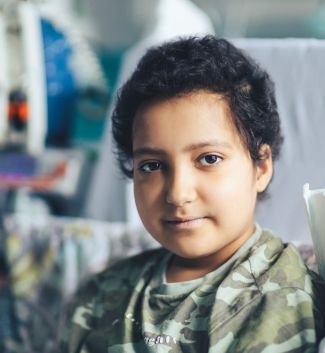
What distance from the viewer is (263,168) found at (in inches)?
36.0

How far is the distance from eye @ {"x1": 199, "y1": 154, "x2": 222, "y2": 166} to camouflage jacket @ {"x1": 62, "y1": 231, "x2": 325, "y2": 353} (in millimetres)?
128

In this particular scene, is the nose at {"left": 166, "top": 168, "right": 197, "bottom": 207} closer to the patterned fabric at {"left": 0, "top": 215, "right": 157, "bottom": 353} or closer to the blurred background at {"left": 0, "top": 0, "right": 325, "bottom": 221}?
the patterned fabric at {"left": 0, "top": 215, "right": 157, "bottom": 353}

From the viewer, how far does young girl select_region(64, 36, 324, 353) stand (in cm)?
80

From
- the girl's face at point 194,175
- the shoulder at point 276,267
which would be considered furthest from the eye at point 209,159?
the shoulder at point 276,267

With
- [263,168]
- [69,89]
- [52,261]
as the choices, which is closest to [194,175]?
[263,168]

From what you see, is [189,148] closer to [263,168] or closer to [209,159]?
[209,159]

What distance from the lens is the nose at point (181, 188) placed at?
2.67 feet

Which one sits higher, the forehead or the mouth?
the forehead

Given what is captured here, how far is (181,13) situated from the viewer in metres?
1.63

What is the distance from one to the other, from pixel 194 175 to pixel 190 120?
7 cm

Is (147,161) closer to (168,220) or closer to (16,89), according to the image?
(168,220)

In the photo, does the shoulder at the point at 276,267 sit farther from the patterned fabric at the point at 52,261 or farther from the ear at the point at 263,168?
the patterned fabric at the point at 52,261

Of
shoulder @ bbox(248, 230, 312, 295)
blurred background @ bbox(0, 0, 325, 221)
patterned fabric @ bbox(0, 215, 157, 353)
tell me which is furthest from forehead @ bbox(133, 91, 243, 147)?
blurred background @ bbox(0, 0, 325, 221)

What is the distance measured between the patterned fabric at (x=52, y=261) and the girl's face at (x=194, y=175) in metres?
0.42
